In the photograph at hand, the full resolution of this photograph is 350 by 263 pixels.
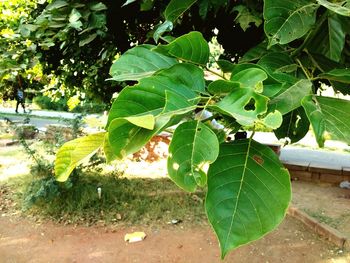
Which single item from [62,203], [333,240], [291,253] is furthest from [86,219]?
[333,240]

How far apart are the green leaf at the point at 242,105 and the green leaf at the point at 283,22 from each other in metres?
0.20

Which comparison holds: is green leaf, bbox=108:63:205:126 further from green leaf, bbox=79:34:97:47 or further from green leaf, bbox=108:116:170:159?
green leaf, bbox=79:34:97:47

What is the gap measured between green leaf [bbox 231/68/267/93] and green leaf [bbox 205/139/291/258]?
0.07m

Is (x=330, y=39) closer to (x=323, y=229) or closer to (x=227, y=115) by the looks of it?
(x=227, y=115)

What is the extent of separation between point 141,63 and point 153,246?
3239 mm

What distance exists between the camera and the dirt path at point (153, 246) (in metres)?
3.35

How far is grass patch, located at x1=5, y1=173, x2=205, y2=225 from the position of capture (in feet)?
13.7

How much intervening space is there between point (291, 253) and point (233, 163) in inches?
129

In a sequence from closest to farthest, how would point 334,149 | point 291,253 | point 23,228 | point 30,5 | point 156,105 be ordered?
1. point 156,105
2. point 30,5
3. point 291,253
4. point 23,228
5. point 334,149

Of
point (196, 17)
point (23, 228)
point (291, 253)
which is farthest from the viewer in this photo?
point (23, 228)

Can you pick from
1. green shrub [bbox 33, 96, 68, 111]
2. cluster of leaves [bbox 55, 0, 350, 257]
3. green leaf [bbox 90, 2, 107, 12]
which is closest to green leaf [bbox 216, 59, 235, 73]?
cluster of leaves [bbox 55, 0, 350, 257]

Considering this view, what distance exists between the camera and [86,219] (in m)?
4.19

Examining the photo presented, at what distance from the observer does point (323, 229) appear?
3.70 m

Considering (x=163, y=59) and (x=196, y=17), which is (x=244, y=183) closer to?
(x=163, y=59)
